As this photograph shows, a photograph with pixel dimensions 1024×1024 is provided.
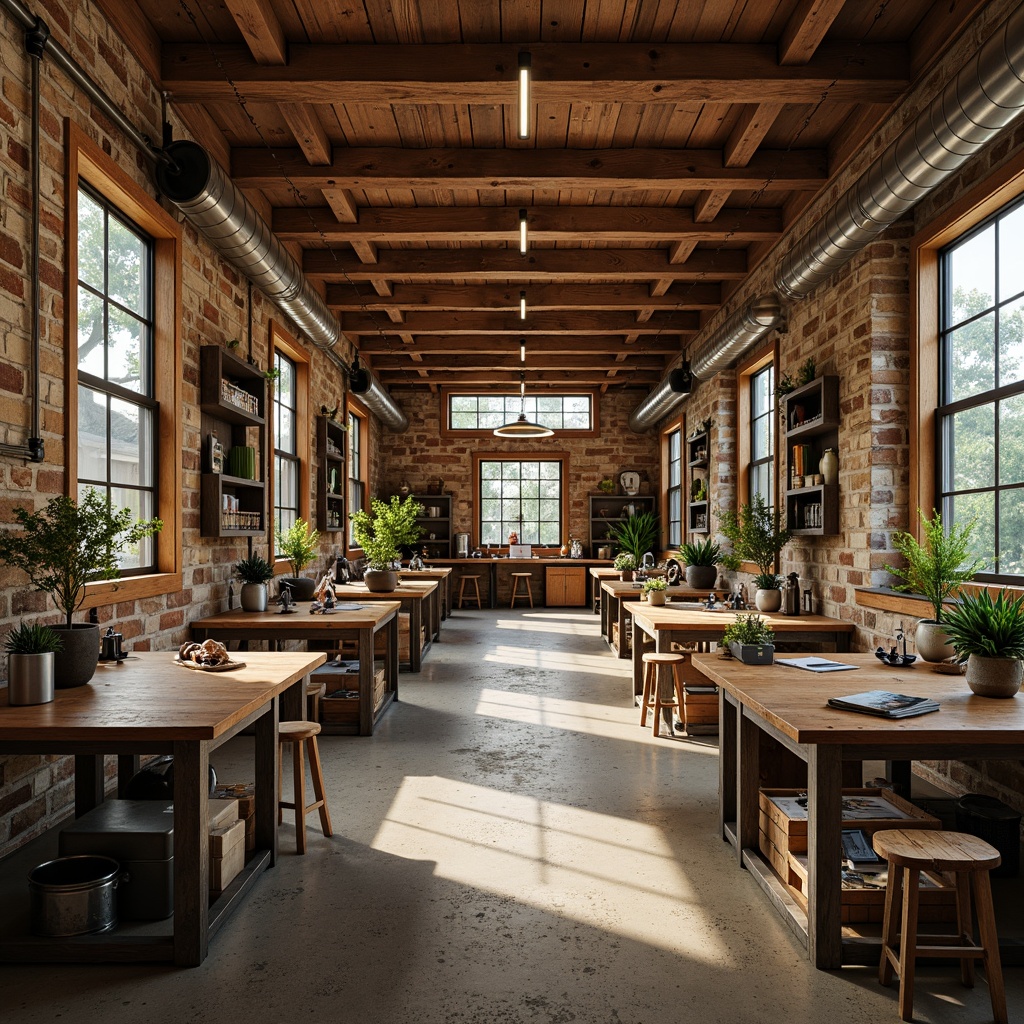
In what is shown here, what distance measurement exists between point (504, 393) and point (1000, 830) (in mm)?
11565

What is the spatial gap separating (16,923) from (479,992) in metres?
1.55

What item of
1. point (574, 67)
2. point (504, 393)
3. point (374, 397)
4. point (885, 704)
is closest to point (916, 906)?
point (885, 704)

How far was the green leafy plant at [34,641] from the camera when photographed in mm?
2762

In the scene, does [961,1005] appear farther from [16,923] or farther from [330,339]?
[330,339]

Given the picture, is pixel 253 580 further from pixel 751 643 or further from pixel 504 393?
pixel 504 393

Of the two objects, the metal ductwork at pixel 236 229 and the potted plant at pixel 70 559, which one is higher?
the metal ductwork at pixel 236 229

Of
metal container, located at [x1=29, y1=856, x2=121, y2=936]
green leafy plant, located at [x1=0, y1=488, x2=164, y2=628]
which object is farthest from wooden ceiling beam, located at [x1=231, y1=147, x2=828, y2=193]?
metal container, located at [x1=29, y1=856, x2=121, y2=936]

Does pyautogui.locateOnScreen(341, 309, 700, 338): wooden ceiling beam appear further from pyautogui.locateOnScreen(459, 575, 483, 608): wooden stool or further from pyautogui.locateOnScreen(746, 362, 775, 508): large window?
pyautogui.locateOnScreen(459, 575, 483, 608): wooden stool

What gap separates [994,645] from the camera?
2906 mm

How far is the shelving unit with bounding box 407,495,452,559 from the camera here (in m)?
14.0

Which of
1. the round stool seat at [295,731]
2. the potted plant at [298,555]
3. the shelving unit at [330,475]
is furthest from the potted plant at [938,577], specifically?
the shelving unit at [330,475]

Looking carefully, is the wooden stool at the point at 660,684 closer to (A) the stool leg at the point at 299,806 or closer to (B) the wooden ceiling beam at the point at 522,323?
(A) the stool leg at the point at 299,806

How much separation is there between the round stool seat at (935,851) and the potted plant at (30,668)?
8.84 ft

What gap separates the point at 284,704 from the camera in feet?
16.4
